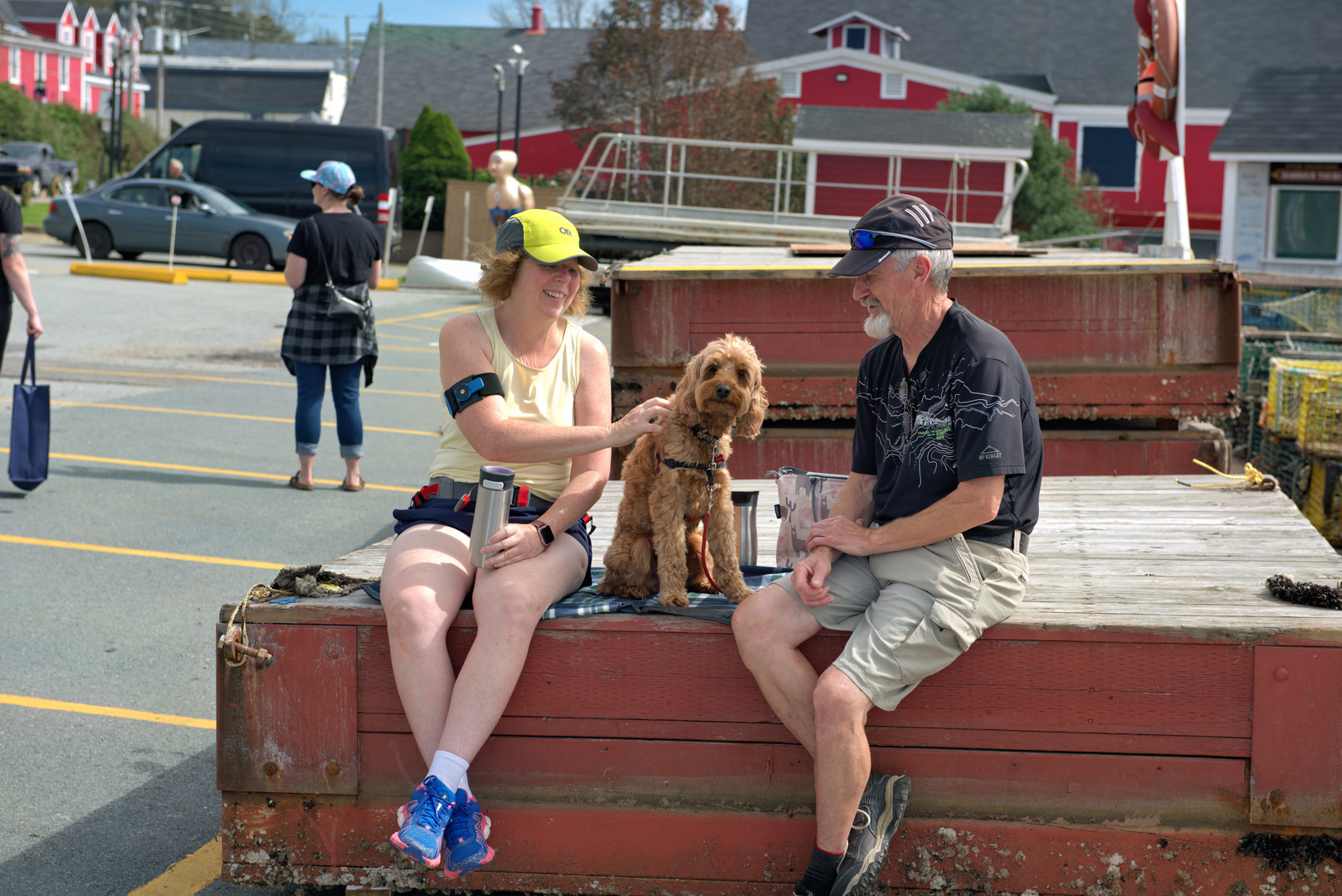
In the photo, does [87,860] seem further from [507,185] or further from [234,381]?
[234,381]

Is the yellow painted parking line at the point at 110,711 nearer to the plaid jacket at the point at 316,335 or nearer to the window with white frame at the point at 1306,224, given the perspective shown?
the plaid jacket at the point at 316,335

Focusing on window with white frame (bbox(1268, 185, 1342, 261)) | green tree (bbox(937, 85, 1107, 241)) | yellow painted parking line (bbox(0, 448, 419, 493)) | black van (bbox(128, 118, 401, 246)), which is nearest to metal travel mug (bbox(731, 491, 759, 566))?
yellow painted parking line (bbox(0, 448, 419, 493))

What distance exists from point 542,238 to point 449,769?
1513mm

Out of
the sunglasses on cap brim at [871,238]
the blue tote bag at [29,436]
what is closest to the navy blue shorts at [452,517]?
the sunglasses on cap brim at [871,238]

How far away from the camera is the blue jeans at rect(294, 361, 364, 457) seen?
7.83m

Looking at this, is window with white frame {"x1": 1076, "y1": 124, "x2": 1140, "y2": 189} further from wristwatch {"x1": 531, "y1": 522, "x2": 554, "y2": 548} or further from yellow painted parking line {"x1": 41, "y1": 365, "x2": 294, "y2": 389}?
wristwatch {"x1": 531, "y1": 522, "x2": 554, "y2": 548}

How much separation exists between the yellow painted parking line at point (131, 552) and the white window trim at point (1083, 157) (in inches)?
1298

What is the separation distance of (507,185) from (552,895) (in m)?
7.89

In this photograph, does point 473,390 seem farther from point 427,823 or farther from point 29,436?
point 29,436

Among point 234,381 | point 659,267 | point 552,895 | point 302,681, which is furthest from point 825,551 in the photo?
point 234,381

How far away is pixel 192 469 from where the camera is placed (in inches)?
340

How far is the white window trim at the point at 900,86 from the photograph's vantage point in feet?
126

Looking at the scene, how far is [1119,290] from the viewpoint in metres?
5.96

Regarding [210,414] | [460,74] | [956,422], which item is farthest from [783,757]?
[460,74]
